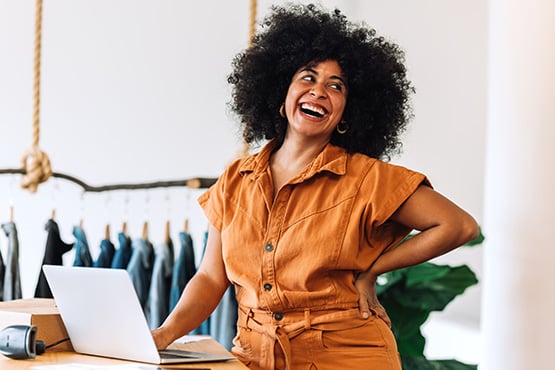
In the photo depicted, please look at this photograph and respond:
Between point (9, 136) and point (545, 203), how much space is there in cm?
320

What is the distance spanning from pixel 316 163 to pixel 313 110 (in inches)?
5.8

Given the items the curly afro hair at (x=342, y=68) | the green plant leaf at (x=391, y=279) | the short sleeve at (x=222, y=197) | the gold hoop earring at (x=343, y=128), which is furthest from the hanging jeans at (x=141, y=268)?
the gold hoop earring at (x=343, y=128)

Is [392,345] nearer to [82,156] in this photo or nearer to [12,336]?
[12,336]

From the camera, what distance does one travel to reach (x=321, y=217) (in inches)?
98.6

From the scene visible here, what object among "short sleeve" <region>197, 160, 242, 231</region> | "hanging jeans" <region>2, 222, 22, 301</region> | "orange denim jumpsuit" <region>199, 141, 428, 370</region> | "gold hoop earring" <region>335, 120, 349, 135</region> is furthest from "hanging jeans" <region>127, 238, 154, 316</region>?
"gold hoop earring" <region>335, 120, 349, 135</region>

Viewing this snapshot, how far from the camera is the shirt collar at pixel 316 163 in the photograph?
2.55 meters

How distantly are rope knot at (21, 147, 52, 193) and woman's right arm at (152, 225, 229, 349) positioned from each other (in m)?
1.27

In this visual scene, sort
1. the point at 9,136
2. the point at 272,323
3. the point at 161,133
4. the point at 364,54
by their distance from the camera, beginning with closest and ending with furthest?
the point at 272,323, the point at 364,54, the point at 9,136, the point at 161,133

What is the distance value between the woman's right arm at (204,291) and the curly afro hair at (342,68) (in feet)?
1.13

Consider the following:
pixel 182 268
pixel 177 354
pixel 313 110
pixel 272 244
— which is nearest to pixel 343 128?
pixel 313 110

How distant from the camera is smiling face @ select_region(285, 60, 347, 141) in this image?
2.62m

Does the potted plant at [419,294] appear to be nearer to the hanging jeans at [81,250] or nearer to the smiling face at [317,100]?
the hanging jeans at [81,250]

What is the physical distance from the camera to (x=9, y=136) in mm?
5422

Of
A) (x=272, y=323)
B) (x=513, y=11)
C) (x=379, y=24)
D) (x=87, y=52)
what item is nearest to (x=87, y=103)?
(x=87, y=52)
